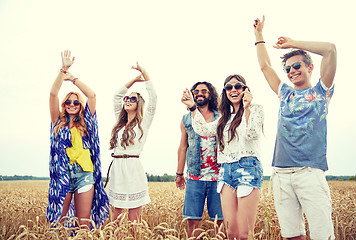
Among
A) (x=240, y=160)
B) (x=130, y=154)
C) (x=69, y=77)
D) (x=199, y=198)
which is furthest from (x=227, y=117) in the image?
(x=69, y=77)

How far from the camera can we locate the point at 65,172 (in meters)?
4.80

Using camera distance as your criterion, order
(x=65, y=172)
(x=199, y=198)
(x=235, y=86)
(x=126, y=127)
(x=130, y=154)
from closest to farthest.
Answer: (x=235, y=86), (x=199, y=198), (x=65, y=172), (x=130, y=154), (x=126, y=127)

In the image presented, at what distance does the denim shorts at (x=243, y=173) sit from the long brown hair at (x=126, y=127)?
68.9 inches

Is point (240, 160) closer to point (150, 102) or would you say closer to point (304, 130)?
point (304, 130)

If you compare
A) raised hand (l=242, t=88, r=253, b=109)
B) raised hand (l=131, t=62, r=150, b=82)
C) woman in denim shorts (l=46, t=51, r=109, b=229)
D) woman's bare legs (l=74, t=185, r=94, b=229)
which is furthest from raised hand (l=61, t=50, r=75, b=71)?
raised hand (l=242, t=88, r=253, b=109)

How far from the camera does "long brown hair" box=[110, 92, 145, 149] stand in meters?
5.02

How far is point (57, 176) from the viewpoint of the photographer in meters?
4.83

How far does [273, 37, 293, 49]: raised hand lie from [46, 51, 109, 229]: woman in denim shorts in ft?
10.1

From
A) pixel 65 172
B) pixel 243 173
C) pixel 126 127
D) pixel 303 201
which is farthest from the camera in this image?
pixel 126 127

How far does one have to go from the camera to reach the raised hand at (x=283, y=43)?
12.4 ft

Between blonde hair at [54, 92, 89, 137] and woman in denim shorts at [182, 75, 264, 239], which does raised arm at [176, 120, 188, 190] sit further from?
blonde hair at [54, 92, 89, 137]

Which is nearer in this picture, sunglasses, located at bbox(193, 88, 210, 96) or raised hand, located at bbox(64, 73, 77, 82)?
sunglasses, located at bbox(193, 88, 210, 96)

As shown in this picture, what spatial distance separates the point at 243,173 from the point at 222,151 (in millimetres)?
478

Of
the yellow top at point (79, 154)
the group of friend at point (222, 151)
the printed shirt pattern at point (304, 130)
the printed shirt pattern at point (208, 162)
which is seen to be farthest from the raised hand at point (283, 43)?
the yellow top at point (79, 154)
